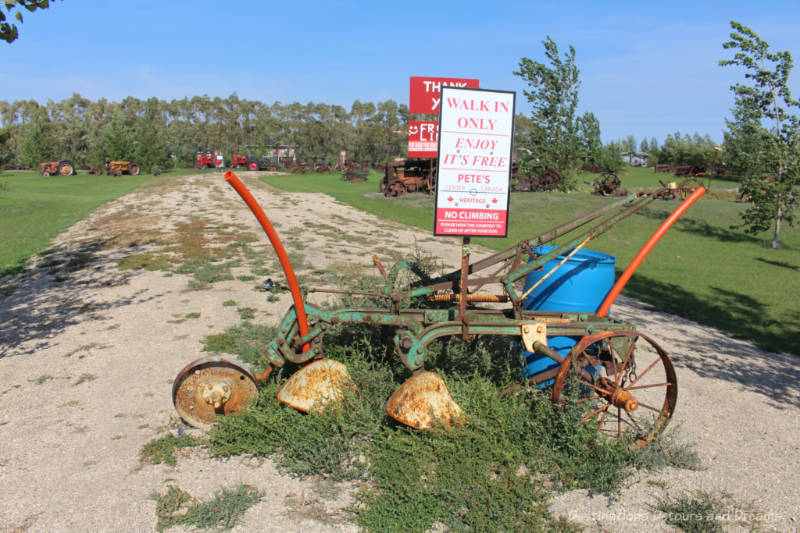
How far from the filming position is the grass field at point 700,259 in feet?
26.7

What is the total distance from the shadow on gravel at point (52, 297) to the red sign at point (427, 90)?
9.12m

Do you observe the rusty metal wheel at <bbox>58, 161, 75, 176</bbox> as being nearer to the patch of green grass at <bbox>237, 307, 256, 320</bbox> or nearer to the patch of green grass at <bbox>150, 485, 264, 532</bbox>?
the patch of green grass at <bbox>237, 307, 256, 320</bbox>

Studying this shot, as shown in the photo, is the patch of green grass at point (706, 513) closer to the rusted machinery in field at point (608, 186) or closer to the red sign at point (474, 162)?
the red sign at point (474, 162)

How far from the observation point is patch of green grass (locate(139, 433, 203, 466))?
12.2 feet

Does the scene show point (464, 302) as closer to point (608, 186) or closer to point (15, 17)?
point (15, 17)

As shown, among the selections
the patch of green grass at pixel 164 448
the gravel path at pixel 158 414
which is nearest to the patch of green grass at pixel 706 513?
the gravel path at pixel 158 414

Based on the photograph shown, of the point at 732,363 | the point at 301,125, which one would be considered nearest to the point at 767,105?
the point at 732,363

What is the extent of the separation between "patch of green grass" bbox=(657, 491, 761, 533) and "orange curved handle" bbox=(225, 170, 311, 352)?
110 inches

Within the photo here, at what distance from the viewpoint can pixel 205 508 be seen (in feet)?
10.5

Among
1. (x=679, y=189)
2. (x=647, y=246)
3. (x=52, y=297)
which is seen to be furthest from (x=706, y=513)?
(x=52, y=297)

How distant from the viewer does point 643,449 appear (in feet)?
12.6

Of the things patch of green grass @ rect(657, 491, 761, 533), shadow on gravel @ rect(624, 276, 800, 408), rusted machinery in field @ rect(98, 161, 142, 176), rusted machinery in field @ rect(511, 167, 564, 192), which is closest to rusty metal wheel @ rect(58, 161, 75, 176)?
rusted machinery in field @ rect(98, 161, 142, 176)

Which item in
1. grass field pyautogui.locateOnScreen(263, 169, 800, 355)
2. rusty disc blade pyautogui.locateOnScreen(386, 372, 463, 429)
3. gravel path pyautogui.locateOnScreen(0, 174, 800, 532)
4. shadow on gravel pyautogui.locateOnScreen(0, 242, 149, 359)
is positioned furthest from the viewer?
grass field pyautogui.locateOnScreen(263, 169, 800, 355)

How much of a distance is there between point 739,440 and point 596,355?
4.40 ft
